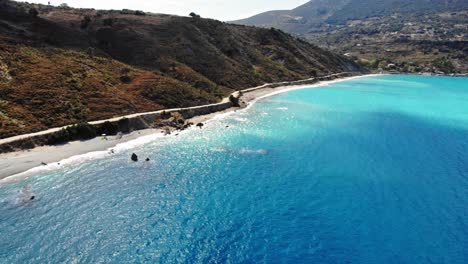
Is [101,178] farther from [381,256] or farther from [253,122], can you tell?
[253,122]

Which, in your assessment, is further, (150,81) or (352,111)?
(352,111)

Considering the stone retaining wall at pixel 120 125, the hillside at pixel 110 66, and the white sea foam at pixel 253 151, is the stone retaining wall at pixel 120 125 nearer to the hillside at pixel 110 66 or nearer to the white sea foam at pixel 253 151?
the hillside at pixel 110 66

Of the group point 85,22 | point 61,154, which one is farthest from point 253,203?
point 85,22

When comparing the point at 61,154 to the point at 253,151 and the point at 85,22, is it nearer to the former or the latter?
the point at 253,151

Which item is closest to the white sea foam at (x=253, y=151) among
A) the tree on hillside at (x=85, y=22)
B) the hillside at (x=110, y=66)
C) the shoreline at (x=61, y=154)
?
the shoreline at (x=61, y=154)

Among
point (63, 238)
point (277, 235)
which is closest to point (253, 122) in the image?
point (277, 235)
